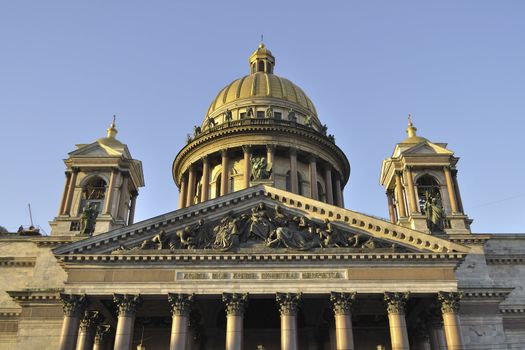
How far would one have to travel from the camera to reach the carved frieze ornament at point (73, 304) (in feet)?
85.8

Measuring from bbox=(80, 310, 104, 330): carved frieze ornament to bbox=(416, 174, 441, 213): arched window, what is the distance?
21.2m

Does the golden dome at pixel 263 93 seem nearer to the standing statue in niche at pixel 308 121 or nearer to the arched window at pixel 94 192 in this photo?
the standing statue in niche at pixel 308 121

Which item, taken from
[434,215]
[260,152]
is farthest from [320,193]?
[434,215]

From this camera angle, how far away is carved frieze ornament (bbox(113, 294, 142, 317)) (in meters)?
26.2

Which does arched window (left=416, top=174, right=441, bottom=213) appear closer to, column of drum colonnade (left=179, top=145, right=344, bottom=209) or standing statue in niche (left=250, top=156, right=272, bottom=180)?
column of drum colonnade (left=179, top=145, right=344, bottom=209)

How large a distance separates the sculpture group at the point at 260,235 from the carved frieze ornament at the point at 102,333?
21.3 ft

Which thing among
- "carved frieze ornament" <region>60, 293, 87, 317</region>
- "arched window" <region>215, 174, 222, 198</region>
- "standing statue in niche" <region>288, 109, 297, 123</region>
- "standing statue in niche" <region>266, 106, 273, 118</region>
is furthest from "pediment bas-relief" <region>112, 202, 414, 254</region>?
"standing statue in niche" <region>288, 109, 297, 123</region>

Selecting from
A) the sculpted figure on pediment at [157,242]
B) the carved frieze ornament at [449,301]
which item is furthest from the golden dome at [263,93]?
the carved frieze ornament at [449,301]

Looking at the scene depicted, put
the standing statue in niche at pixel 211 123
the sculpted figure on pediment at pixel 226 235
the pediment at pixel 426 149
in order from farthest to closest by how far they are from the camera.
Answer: the standing statue in niche at pixel 211 123 < the pediment at pixel 426 149 < the sculpted figure on pediment at pixel 226 235

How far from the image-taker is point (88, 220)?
1345 inches

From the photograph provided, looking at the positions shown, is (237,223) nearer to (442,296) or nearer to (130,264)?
(130,264)

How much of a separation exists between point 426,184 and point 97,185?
22.6m

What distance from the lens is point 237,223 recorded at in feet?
92.4

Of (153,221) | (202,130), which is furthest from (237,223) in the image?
(202,130)
